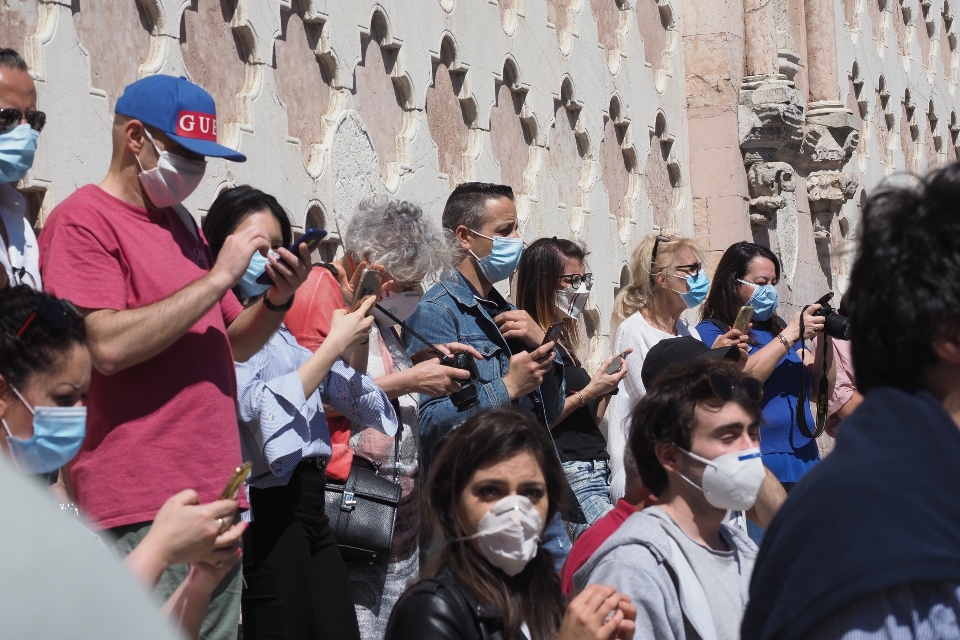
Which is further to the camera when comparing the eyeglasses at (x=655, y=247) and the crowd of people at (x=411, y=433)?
the eyeglasses at (x=655, y=247)

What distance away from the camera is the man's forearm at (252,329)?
10.6ft

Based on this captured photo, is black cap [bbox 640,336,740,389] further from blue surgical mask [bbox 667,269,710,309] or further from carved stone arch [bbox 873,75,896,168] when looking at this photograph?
carved stone arch [bbox 873,75,896,168]

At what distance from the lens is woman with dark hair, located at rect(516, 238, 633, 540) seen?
459cm

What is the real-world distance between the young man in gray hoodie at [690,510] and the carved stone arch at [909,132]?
41.3 ft

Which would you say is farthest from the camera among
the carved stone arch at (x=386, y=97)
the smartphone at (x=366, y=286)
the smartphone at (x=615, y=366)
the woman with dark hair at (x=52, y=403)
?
the carved stone arch at (x=386, y=97)

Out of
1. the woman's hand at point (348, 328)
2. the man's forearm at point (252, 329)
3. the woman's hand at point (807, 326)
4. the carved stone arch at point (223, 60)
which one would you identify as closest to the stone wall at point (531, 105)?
the carved stone arch at point (223, 60)

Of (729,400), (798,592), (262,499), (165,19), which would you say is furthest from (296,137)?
(798,592)

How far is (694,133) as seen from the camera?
32.4 feet

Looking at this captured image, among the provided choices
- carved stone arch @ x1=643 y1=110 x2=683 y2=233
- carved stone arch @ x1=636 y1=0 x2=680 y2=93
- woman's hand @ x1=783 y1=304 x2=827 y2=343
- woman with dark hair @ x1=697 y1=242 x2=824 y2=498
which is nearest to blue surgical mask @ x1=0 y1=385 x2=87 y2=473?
woman with dark hair @ x1=697 y1=242 x2=824 y2=498

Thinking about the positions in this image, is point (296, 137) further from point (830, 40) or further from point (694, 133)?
point (830, 40)

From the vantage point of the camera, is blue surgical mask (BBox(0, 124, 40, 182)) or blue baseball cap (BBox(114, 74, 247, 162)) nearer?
blue surgical mask (BBox(0, 124, 40, 182))

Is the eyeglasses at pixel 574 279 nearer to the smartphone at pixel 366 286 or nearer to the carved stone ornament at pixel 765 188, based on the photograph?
the smartphone at pixel 366 286

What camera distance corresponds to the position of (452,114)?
677 cm

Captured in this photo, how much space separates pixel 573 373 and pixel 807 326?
108 centimetres
